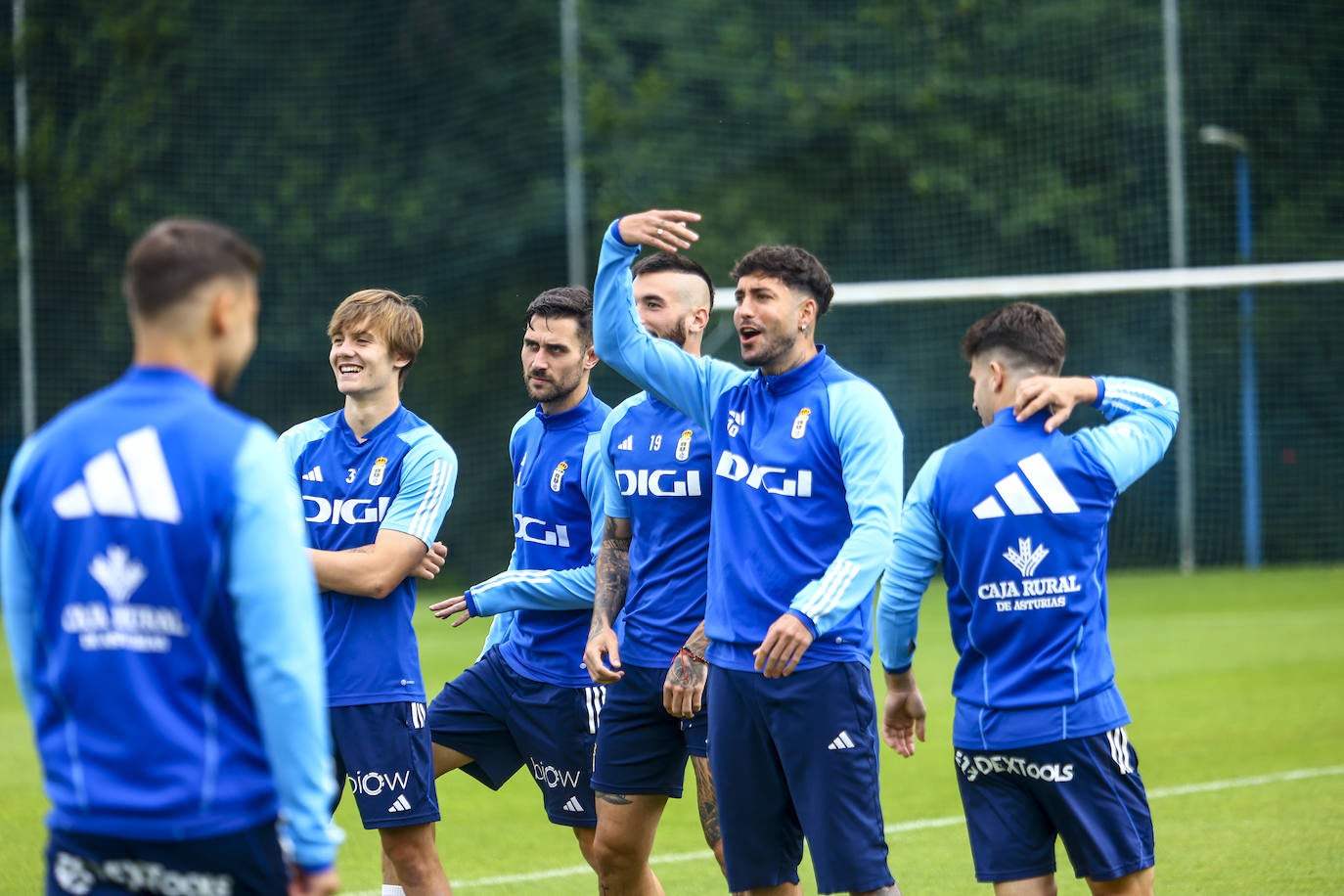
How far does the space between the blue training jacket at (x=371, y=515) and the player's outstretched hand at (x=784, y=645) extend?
1285 mm

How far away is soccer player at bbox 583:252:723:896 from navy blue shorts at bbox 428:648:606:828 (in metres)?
0.37

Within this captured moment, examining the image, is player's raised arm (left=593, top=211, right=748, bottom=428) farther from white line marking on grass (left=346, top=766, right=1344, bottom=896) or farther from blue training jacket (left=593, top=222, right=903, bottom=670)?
white line marking on grass (left=346, top=766, right=1344, bottom=896)

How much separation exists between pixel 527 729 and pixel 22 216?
808 inches

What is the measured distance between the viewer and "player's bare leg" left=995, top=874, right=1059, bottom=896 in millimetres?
4410

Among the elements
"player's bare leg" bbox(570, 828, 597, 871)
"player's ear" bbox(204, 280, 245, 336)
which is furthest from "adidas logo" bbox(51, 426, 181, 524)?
"player's bare leg" bbox(570, 828, 597, 871)

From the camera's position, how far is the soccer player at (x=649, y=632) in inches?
213

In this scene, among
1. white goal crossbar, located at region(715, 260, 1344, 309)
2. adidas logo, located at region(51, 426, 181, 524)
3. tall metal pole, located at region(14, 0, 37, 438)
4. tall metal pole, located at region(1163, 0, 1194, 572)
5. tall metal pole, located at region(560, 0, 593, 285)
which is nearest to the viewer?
adidas logo, located at region(51, 426, 181, 524)

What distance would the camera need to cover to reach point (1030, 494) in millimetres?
4406

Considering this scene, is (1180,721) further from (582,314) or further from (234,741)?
(234,741)

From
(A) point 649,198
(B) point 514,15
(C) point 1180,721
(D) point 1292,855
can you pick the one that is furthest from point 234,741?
(B) point 514,15

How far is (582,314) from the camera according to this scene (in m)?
6.01

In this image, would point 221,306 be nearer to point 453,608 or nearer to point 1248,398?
point 453,608

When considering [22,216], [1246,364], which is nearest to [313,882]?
[1246,364]

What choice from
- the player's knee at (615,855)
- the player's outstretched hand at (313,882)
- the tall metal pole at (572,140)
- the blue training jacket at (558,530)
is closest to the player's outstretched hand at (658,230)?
the blue training jacket at (558,530)
